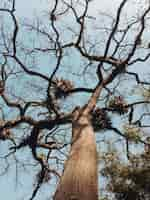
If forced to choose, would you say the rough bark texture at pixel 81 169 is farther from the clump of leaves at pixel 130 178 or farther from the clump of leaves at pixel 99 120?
the clump of leaves at pixel 130 178

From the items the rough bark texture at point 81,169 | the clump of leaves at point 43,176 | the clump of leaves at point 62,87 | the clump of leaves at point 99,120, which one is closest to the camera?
the rough bark texture at point 81,169

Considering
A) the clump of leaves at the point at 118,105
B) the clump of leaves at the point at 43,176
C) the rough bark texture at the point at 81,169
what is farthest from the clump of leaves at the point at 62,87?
the clump of leaves at the point at 43,176

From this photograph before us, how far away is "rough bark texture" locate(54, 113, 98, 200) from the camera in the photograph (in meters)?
5.23

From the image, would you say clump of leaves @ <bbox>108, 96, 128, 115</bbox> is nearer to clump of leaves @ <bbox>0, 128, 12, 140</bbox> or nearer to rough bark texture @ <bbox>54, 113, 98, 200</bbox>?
rough bark texture @ <bbox>54, 113, 98, 200</bbox>

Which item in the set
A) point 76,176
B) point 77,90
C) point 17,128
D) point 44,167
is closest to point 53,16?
point 77,90

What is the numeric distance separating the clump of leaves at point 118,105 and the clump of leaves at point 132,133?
69cm

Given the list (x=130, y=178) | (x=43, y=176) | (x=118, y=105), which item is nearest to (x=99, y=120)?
(x=118, y=105)

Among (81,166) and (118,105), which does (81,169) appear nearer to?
(81,166)

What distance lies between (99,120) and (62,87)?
1.25 metres

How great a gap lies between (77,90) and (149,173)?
2.39 m

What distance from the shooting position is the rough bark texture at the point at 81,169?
17.2 ft

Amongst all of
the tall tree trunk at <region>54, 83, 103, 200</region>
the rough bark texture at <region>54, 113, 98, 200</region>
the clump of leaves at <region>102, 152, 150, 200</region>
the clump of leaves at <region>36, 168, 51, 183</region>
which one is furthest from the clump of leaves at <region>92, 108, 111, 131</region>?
the clump of leaves at <region>36, 168, 51, 183</region>

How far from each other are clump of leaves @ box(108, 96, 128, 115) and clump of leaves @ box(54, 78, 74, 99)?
37.7 inches

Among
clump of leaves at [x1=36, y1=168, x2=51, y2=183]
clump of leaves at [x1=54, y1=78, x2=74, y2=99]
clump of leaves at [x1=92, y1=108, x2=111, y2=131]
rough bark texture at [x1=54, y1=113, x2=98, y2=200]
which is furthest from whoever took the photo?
clump of leaves at [x1=36, y1=168, x2=51, y2=183]
